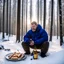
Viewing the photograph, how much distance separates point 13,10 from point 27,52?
12.1 m

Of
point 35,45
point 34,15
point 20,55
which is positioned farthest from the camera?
point 34,15

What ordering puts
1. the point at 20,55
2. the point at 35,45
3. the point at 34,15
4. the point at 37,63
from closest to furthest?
1. the point at 37,63
2. the point at 20,55
3. the point at 35,45
4. the point at 34,15

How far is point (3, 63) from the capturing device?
13.3ft

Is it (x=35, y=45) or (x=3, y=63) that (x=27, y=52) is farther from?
(x=3, y=63)

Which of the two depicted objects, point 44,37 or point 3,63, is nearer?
point 3,63

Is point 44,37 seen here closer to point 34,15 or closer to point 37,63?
point 37,63

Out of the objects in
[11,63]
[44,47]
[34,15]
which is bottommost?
[11,63]

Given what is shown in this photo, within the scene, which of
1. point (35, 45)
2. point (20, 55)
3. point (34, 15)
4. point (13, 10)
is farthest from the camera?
point (13, 10)

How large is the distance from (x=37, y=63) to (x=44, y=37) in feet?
2.80

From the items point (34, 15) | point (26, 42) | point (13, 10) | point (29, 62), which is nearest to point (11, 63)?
point (29, 62)

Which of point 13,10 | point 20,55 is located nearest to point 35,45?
point 20,55

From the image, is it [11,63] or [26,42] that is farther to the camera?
[26,42]

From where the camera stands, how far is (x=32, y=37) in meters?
4.80

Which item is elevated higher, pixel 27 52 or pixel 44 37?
pixel 44 37
